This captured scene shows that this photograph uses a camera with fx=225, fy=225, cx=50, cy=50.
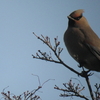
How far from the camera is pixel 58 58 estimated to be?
2564mm

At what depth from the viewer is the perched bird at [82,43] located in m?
3.49

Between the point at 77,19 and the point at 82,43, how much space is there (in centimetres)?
62

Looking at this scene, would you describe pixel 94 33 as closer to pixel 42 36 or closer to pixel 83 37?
pixel 83 37

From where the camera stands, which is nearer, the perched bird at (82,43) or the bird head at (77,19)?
the perched bird at (82,43)

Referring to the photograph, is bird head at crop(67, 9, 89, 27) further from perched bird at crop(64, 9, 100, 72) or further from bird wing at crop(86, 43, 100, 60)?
bird wing at crop(86, 43, 100, 60)

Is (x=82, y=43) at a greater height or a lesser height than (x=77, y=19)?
lesser

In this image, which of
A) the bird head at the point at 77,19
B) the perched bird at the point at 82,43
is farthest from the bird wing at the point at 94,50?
the bird head at the point at 77,19

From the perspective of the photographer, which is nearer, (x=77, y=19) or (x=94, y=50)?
(x=94, y=50)

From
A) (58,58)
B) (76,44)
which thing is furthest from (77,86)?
(76,44)

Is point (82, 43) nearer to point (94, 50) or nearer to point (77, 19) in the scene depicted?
point (94, 50)

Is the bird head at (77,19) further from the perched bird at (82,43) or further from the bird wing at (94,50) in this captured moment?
the bird wing at (94,50)

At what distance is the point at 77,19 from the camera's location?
402cm

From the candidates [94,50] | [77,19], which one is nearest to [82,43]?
[94,50]

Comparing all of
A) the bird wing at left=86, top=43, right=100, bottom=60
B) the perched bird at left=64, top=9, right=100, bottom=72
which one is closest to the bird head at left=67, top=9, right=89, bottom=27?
the perched bird at left=64, top=9, right=100, bottom=72
